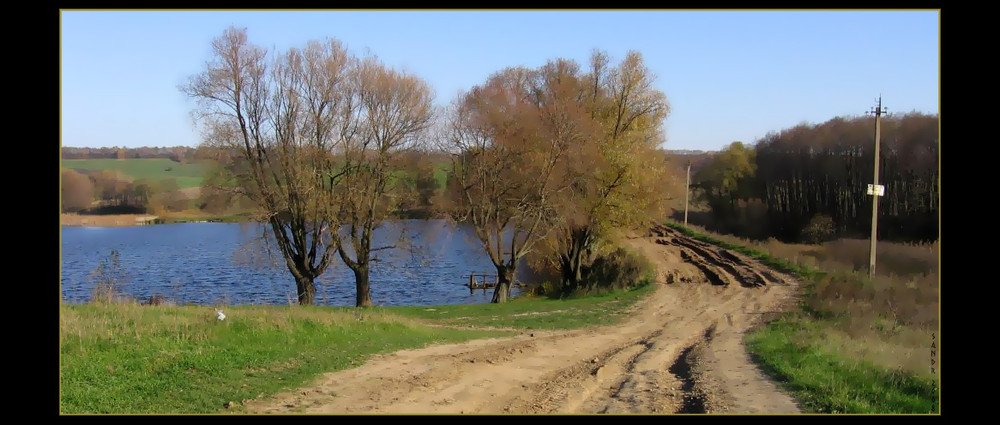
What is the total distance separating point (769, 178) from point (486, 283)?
43700 millimetres

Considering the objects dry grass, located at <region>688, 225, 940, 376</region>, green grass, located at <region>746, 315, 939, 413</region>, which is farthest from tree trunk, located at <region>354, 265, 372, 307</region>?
green grass, located at <region>746, 315, 939, 413</region>

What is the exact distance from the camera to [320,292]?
1358 inches

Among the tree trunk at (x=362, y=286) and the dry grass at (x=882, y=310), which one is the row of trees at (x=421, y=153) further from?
the dry grass at (x=882, y=310)

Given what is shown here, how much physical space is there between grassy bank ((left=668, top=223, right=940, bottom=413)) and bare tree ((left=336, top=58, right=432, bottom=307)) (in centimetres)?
1679

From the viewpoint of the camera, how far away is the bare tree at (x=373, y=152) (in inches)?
1091

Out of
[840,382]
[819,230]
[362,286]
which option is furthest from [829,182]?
[840,382]

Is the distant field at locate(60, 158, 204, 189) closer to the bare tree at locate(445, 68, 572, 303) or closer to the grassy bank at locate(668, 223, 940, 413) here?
the bare tree at locate(445, 68, 572, 303)

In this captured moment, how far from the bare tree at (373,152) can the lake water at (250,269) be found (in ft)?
5.34

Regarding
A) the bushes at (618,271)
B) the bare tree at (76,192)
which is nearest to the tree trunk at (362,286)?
the bushes at (618,271)

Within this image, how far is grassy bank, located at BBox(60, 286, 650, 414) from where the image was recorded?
802cm

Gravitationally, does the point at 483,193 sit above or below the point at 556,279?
above
